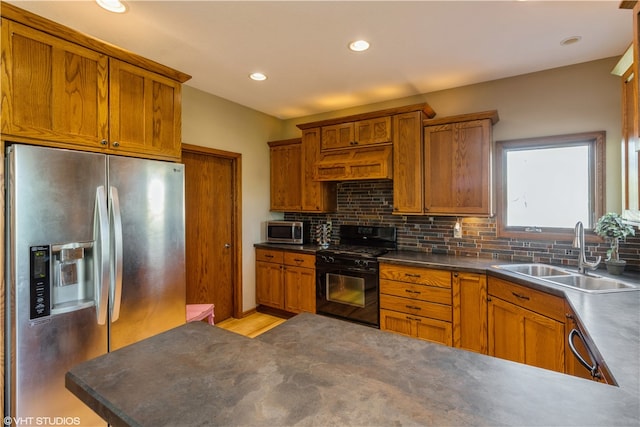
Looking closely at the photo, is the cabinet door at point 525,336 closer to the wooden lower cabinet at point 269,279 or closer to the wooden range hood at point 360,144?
the wooden range hood at point 360,144

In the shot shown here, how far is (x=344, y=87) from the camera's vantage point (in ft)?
10.5

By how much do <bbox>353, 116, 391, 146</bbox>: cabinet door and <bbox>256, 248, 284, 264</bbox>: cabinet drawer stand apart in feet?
5.46

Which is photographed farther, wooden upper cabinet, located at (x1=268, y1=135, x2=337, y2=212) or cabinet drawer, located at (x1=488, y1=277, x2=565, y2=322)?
wooden upper cabinet, located at (x1=268, y1=135, x2=337, y2=212)

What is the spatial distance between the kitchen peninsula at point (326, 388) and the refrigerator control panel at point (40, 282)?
106 centimetres

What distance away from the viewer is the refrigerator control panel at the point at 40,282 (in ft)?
5.07

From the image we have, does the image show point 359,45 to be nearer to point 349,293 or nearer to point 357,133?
point 357,133

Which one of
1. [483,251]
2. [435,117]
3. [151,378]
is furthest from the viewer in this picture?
[435,117]

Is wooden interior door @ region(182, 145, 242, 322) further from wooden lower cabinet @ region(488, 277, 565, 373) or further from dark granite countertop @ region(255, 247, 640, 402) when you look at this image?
wooden lower cabinet @ region(488, 277, 565, 373)

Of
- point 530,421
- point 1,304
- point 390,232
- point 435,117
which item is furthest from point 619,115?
point 1,304

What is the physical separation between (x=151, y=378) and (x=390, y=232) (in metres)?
3.06

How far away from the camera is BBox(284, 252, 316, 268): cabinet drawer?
347cm

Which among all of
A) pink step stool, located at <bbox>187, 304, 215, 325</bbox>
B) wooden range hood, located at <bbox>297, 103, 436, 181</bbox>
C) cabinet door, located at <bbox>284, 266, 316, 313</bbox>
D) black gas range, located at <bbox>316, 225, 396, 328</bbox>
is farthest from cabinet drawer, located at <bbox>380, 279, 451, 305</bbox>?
pink step stool, located at <bbox>187, 304, 215, 325</bbox>

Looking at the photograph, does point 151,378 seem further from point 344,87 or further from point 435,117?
point 435,117

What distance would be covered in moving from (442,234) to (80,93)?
10.9ft
